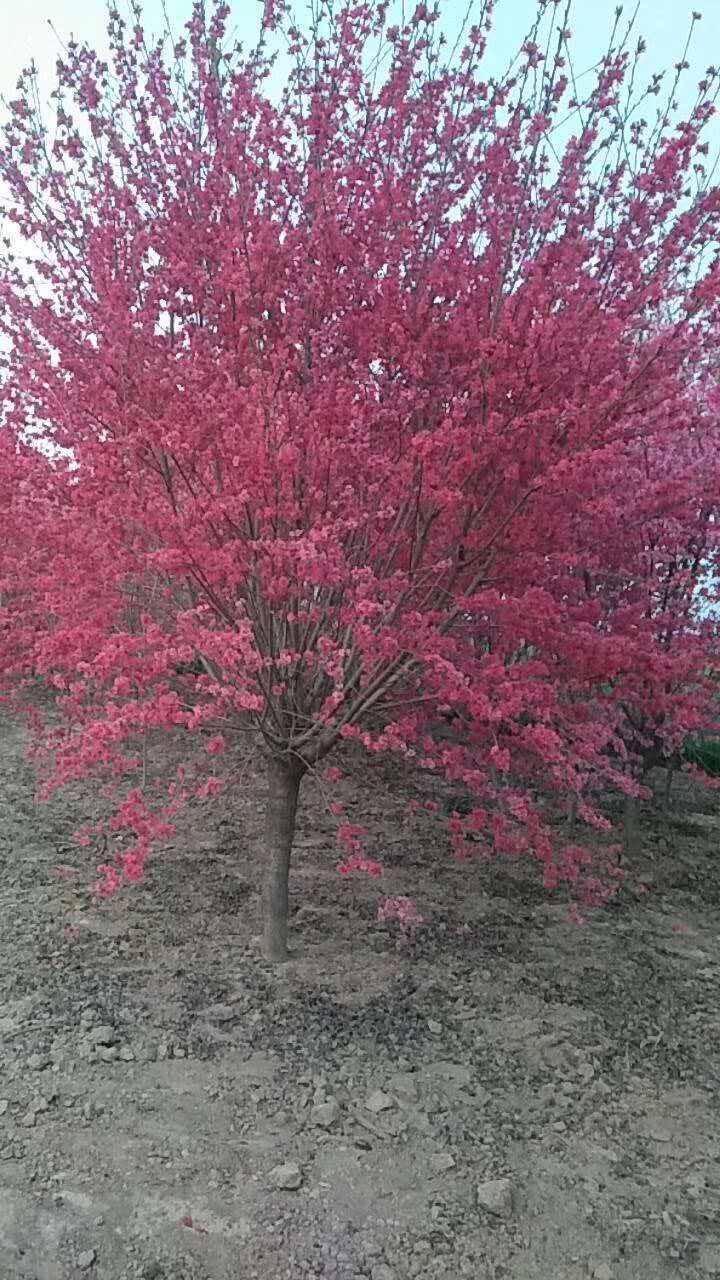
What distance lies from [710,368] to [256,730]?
302 centimetres

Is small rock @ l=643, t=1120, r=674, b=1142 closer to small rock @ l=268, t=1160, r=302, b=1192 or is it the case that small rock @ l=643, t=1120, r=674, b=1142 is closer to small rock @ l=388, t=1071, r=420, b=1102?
small rock @ l=388, t=1071, r=420, b=1102

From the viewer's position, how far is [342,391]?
3.34 metres

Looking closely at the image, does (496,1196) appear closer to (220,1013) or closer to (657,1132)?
(657,1132)

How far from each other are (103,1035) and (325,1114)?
0.96m

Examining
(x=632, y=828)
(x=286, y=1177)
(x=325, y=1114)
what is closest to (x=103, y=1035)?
(x=325, y=1114)

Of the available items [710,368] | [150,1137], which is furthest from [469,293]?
[150,1137]

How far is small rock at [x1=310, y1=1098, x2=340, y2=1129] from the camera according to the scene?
10.2ft

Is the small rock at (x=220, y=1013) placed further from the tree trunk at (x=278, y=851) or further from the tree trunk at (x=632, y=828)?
the tree trunk at (x=632, y=828)

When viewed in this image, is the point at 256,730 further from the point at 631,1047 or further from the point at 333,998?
the point at 631,1047

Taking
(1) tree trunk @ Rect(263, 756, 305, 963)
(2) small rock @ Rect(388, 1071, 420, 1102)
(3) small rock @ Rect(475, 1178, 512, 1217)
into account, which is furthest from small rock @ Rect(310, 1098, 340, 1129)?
(1) tree trunk @ Rect(263, 756, 305, 963)

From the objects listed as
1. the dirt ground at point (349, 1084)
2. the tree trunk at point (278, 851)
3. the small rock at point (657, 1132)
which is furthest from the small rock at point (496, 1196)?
the tree trunk at point (278, 851)

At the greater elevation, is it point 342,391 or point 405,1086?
point 342,391

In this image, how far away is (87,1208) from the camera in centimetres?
259

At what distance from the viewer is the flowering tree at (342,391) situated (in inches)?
132
